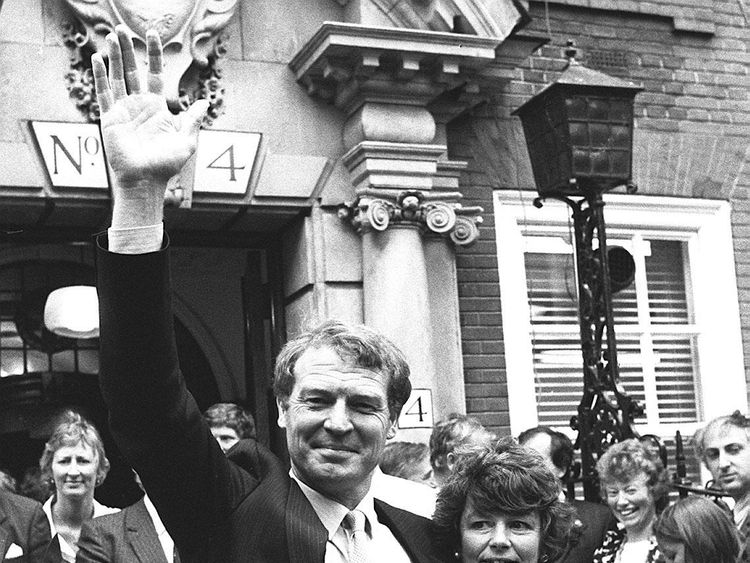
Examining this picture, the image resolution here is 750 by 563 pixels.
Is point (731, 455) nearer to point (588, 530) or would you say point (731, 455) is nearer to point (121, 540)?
point (588, 530)

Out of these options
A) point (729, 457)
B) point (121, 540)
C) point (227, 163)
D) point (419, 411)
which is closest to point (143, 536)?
point (121, 540)

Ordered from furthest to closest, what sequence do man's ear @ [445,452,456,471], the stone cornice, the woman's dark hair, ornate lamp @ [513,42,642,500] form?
the stone cornice
ornate lamp @ [513,42,642,500]
the woman's dark hair
man's ear @ [445,452,456,471]

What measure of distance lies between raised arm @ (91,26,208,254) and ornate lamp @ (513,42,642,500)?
16.3 feet

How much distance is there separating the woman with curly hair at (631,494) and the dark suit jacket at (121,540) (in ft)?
6.13

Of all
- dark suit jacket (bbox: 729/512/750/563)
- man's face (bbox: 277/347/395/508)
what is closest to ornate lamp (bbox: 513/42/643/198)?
dark suit jacket (bbox: 729/512/750/563)

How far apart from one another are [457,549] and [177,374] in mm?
1022

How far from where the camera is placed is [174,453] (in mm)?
2414

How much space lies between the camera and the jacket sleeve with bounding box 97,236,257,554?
91.5 inches

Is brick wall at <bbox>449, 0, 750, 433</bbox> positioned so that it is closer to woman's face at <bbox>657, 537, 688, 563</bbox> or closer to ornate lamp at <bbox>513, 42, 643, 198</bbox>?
ornate lamp at <bbox>513, 42, 643, 198</bbox>

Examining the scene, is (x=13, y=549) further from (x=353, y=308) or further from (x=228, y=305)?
(x=228, y=305)

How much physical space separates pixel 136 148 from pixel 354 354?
2.17 feet

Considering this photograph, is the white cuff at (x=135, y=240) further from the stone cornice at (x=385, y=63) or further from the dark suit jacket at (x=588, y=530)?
the stone cornice at (x=385, y=63)

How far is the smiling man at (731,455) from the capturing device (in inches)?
214

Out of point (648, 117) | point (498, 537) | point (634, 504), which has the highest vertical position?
point (648, 117)
